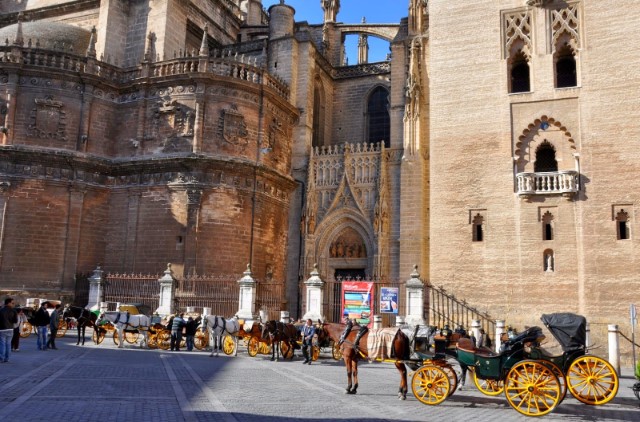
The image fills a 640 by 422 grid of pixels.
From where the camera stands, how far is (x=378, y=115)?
90.4 feet

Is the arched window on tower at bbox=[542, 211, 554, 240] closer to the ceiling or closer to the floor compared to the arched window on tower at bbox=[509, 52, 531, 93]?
closer to the floor

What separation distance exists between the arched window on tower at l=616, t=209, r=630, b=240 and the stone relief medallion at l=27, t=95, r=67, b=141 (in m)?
18.7

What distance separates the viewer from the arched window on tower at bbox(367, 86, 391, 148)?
27219 mm

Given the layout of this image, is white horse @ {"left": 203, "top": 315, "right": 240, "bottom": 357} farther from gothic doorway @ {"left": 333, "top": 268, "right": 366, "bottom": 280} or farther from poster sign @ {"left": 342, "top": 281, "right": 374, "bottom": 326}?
gothic doorway @ {"left": 333, "top": 268, "right": 366, "bottom": 280}

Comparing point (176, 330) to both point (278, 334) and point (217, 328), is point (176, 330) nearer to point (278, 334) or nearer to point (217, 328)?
point (217, 328)

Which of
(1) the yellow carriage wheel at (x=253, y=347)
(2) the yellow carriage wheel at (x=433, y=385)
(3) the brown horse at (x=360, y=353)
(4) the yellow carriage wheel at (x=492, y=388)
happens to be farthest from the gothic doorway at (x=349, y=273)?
(2) the yellow carriage wheel at (x=433, y=385)

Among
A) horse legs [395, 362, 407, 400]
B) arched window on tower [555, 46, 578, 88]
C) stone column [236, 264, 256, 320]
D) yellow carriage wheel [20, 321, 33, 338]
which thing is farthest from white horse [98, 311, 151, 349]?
arched window on tower [555, 46, 578, 88]

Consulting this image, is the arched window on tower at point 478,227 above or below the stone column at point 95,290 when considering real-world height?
above

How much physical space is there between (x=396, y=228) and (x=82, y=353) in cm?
1239

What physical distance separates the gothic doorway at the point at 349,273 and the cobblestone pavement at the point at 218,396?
10969 millimetres

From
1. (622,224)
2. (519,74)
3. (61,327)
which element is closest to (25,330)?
(61,327)

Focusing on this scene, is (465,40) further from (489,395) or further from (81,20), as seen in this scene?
(81,20)

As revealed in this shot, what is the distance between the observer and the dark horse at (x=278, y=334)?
14.2 m

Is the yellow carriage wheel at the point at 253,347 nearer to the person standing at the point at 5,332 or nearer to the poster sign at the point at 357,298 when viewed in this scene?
the poster sign at the point at 357,298
